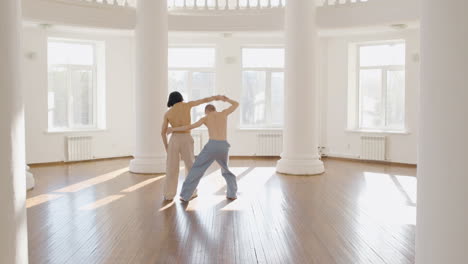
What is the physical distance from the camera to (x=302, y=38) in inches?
371

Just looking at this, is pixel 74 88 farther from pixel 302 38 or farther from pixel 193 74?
pixel 302 38

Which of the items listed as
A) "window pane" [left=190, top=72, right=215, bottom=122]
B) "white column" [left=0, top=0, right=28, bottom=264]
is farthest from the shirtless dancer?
"window pane" [left=190, top=72, right=215, bottom=122]

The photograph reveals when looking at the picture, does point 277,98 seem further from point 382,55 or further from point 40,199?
point 40,199

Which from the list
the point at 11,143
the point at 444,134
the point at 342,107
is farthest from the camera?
the point at 342,107

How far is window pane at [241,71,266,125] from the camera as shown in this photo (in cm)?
1271

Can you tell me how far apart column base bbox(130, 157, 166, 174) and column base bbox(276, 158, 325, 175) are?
7.96 feet

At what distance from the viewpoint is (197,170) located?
666 cm

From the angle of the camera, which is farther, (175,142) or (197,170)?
(175,142)

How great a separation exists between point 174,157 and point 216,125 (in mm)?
866

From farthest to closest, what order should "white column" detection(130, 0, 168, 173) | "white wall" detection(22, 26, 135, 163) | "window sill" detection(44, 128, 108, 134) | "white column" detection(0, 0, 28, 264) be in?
"window sill" detection(44, 128, 108, 134) < "white wall" detection(22, 26, 135, 163) < "white column" detection(130, 0, 168, 173) < "white column" detection(0, 0, 28, 264)

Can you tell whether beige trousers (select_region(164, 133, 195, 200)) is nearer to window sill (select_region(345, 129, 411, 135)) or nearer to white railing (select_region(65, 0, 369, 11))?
white railing (select_region(65, 0, 369, 11))

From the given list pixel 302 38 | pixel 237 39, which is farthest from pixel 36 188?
pixel 237 39

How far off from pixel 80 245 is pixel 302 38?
20.9 feet

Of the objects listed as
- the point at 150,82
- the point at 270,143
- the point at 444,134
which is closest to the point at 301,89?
the point at 150,82
